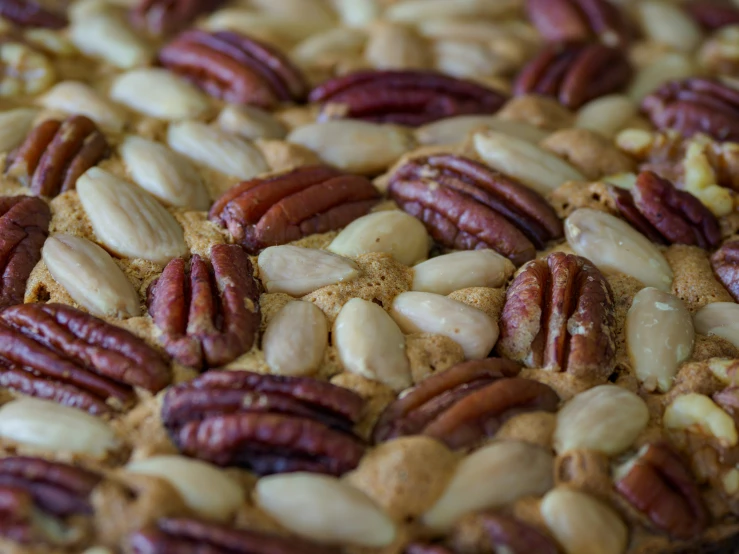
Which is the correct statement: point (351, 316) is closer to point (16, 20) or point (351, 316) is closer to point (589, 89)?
point (589, 89)

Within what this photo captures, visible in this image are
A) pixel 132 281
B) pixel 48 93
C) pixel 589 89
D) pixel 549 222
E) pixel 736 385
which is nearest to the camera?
pixel 736 385

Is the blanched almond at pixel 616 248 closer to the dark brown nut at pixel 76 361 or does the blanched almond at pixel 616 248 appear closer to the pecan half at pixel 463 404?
the pecan half at pixel 463 404

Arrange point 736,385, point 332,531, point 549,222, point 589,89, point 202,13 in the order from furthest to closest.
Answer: point 202,13
point 589,89
point 549,222
point 736,385
point 332,531

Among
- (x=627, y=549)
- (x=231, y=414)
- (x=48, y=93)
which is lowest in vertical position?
(x=627, y=549)

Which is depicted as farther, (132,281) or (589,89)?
(589,89)

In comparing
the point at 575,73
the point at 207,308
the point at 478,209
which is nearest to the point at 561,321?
the point at 478,209

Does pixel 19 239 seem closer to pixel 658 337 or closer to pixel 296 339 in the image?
pixel 296 339

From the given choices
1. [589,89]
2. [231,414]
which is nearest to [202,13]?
[589,89]

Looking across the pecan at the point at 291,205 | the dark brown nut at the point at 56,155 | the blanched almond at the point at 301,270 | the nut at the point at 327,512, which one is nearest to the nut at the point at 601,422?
the nut at the point at 327,512
